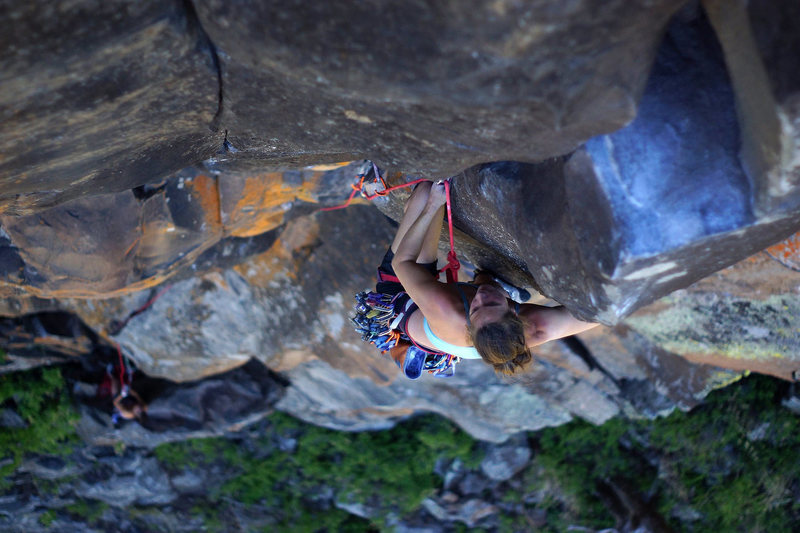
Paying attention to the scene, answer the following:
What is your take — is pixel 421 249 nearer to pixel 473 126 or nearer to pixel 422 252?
pixel 422 252

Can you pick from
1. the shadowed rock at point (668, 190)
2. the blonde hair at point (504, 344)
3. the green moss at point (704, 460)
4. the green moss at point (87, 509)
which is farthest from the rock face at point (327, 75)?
the green moss at point (87, 509)

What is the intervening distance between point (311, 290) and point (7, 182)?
93.2 inches

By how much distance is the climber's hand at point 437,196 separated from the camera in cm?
217

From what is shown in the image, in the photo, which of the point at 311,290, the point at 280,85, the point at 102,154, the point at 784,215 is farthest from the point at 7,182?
the point at 311,290

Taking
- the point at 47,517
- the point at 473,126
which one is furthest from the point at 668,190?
the point at 47,517

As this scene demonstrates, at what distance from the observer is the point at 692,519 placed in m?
4.95

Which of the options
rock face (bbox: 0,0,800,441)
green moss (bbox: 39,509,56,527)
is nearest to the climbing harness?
rock face (bbox: 0,0,800,441)

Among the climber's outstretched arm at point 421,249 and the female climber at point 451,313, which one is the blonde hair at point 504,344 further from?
the climber's outstretched arm at point 421,249

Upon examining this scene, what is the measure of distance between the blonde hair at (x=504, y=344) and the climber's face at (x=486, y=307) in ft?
0.06

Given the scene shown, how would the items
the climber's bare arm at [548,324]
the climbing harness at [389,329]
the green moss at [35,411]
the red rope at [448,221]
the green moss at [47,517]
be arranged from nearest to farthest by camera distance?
the climber's bare arm at [548,324] → the red rope at [448,221] → the climbing harness at [389,329] → the green moss at [35,411] → the green moss at [47,517]

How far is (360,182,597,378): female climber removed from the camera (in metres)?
1.80

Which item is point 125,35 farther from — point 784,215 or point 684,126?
point 784,215

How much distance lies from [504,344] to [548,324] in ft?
1.17

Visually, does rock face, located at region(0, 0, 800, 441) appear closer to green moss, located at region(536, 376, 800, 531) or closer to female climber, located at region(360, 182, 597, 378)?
female climber, located at region(360, 182, 597, 378)
